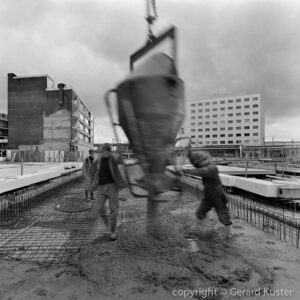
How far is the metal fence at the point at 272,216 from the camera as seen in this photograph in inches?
167

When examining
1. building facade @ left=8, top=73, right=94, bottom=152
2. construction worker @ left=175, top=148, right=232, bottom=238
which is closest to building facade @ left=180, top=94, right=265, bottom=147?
building facade @ left=8, top=73, right=94, bottom=152

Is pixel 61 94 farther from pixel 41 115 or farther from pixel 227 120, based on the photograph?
pixel 227 120

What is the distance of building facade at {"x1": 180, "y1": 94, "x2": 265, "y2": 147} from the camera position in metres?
71.3

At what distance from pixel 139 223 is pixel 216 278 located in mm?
2401

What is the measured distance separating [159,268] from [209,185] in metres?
1.37

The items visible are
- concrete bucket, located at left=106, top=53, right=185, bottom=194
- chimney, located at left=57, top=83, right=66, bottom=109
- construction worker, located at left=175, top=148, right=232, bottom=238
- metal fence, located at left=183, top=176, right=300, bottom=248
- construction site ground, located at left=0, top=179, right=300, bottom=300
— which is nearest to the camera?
concrete bucket, located at left=106, top=53, right=185, bottom=194

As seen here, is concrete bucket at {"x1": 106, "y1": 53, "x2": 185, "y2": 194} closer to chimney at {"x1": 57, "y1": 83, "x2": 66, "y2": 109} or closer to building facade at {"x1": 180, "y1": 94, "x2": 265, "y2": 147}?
chimney at {"x1": 57, "y1": 83, "x2": 66, "y2": 109}

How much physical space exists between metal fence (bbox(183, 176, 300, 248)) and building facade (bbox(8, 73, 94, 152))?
38.4 metres

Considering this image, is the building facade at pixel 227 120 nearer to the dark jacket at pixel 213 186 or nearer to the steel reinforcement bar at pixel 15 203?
the steel reinforcement bar at pixel 15 203

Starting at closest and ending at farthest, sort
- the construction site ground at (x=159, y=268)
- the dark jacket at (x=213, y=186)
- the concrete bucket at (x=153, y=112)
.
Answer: the concrete bucket at (x=153, y=112) < the construction site ground at (x=159, y=268) < the dark jacket at (x=213, y=186)

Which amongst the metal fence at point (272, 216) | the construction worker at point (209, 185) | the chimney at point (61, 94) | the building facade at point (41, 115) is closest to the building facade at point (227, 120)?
the building facade at point (41, 115)

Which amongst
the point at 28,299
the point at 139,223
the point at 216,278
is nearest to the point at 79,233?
the point at 139,223

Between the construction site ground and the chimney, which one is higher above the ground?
the chimney

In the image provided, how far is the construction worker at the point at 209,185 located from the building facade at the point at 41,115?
4023cm
